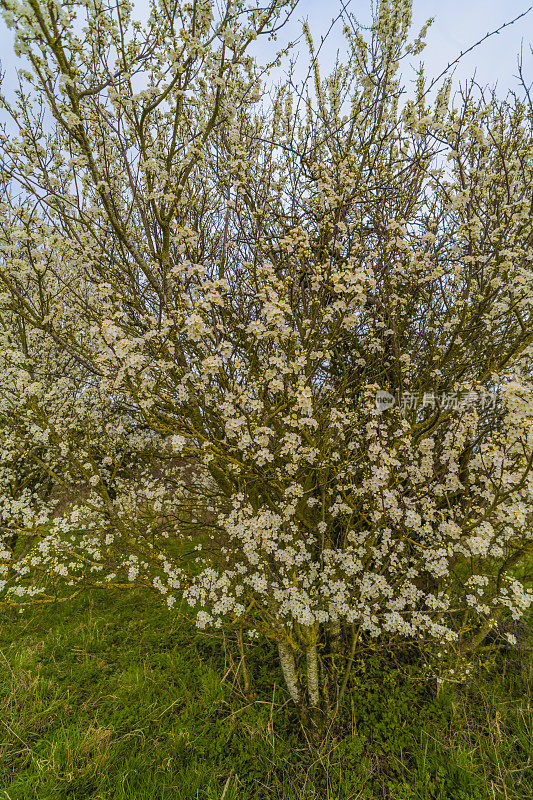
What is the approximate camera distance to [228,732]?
4.16 m

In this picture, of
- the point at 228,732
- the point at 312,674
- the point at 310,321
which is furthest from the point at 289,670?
the point at 310,321

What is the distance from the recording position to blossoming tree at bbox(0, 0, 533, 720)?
11.0ft

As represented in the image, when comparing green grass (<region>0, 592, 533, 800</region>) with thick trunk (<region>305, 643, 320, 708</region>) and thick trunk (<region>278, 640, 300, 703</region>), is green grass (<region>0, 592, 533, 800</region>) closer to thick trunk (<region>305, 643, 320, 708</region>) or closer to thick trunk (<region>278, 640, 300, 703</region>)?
thick trunk (<region>278, 640, 300, 703</region>)

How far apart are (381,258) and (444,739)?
18.7ft

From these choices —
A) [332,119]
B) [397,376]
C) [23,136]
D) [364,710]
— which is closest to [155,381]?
[397,376]

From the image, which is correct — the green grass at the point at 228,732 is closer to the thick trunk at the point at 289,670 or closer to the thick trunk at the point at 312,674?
the thick trunk at the point at 289,670

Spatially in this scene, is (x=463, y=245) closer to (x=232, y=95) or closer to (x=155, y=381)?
(x=232, y=95)

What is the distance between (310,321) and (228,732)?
488cm

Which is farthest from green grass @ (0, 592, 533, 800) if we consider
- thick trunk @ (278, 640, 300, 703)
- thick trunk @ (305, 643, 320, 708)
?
thick trunk @ (305, 643, 320, 708)

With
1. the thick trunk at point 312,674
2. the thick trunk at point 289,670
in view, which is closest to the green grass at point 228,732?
the thick trunk at point 289,670

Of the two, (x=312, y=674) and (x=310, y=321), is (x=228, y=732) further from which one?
(x=310, y=321)

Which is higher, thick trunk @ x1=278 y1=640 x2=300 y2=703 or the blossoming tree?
the blossoming tree

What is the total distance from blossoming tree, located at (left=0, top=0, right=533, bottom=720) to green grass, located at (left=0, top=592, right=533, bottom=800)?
1.83 feet

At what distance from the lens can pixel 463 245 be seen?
4445 millimetres
